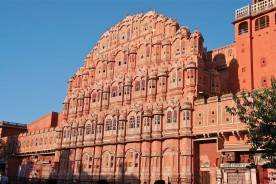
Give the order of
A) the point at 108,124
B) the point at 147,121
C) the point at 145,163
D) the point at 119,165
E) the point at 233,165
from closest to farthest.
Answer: the point at 233,165 < the point at 145,163 < the point at 147,121 < the point at 119,165 < the point at 108,124

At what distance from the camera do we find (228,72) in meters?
48.0

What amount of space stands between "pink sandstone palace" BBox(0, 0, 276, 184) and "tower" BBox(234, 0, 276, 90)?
0.11 meters

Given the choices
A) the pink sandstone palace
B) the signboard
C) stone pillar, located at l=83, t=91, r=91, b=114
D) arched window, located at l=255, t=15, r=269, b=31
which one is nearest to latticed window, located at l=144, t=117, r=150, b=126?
the pink sandstone palace

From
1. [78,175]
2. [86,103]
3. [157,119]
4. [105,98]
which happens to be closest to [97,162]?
[78,175]

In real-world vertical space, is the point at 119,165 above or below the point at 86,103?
→ below

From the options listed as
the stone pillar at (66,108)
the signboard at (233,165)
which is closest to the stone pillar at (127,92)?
the stone pillar at (66,108)

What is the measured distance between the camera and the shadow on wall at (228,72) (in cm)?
4619

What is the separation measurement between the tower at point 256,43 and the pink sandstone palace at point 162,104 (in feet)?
0.37

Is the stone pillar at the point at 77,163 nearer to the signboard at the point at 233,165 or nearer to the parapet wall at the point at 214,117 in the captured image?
the parapet wall at the point at 214,117

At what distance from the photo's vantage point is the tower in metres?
42.5

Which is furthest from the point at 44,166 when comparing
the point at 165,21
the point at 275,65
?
the point at 275,65

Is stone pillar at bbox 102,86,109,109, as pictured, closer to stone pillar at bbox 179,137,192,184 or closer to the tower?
stone pillar at bbox 179,137,192,184

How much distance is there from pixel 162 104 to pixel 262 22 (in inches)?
576

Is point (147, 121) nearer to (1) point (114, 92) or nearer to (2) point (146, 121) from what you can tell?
(2) point (146, 121)
